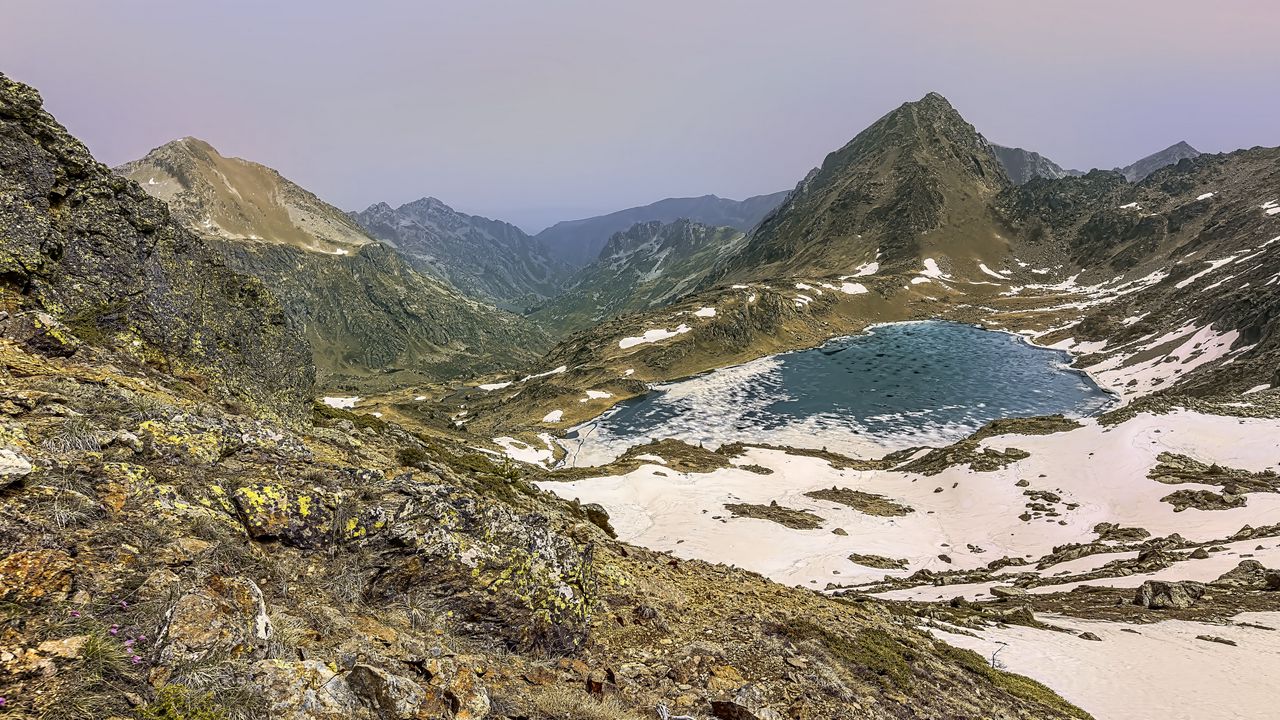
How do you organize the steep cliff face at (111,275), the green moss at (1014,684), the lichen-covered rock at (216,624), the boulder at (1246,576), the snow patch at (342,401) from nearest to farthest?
the lichen-covered rock at (216,624), the steep cliff face at (111,275), the green moss at (1014,684), the boulder at (1246,576), the snow patch at (342,401)

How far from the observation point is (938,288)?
154 metres

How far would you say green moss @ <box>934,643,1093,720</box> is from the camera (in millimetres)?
11969

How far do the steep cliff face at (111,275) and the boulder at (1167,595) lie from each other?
2842cm

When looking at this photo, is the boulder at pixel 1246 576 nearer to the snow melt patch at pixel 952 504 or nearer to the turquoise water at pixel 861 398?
the snow melt patch at pixel 952 504

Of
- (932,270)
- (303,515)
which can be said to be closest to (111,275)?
Answer: (303,515)

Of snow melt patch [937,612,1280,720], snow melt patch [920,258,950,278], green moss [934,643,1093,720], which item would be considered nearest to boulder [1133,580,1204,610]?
snow melt patch [937,612,1280,720]

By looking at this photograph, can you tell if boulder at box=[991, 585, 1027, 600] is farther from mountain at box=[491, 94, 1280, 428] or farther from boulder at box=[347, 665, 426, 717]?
mountain at box=[491, 94, 1280, 428]

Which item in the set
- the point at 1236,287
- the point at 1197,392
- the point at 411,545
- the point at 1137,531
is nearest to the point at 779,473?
the point at 1137,531

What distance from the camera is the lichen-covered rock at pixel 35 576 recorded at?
14.5 ft

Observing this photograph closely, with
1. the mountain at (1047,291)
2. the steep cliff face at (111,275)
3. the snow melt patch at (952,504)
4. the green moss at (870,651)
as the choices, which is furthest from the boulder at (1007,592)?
the mountain at (1047,291)

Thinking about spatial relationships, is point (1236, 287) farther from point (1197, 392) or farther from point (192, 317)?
point (192, 317)

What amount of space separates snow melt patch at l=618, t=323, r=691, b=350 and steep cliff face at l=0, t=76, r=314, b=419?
93930 mm

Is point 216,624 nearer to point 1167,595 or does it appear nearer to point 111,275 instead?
point 111,275

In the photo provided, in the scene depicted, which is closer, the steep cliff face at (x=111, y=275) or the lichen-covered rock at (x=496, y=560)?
the lichen-covered rock at (x=496, y=560)
